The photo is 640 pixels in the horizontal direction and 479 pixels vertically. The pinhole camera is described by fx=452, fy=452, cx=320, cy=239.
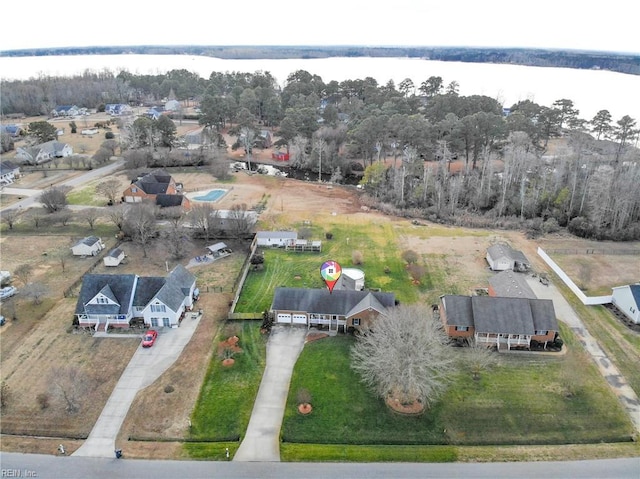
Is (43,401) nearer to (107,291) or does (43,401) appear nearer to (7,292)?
(107,291)

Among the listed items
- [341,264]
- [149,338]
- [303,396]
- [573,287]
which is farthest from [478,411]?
[149,338]

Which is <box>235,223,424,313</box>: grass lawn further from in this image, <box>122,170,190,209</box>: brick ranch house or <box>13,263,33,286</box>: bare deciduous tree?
<box>13,263,33,286</box>: bare deciduous tree

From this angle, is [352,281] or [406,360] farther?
[352,281]

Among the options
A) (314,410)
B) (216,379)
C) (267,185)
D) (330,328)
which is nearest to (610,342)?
(330,328)

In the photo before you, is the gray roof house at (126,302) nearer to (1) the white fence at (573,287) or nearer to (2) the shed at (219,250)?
(2) the shed at (219,250)

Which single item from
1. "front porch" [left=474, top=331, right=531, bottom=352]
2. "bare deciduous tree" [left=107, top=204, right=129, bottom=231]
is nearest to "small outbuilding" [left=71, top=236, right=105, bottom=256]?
"bare deciduous tree" [left=107, top=204, right=129, bottom=231]

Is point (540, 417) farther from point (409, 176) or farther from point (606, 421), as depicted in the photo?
point (409, 176)

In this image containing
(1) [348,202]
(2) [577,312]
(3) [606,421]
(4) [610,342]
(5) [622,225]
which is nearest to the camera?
(3) [606,421]
